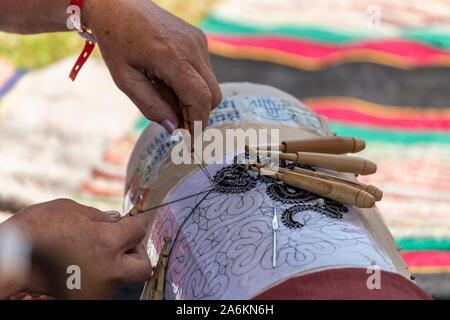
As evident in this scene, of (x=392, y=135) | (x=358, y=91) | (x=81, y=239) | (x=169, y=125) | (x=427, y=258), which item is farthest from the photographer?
(x=358, y=91)

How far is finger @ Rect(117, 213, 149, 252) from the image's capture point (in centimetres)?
77

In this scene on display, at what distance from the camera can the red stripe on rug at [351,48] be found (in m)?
2.41

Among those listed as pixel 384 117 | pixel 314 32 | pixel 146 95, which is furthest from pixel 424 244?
pixel 314 32

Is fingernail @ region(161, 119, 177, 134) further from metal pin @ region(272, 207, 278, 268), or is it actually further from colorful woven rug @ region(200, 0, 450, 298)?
colorful woven rug @ region(200, 0, 450, 298)

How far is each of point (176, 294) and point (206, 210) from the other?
14 cm

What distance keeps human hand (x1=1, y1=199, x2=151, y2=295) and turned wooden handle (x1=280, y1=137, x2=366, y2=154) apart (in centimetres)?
30

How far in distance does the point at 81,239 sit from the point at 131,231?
0.08 meters

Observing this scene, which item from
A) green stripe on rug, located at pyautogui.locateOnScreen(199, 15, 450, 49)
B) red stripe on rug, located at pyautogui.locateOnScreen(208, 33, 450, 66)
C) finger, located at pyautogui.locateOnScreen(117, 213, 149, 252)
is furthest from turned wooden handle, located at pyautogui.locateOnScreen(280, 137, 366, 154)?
green stripe on rug, located at pyautogui.locateOnScreen(199, 15, 450, 49)

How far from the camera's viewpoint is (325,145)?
0.93m

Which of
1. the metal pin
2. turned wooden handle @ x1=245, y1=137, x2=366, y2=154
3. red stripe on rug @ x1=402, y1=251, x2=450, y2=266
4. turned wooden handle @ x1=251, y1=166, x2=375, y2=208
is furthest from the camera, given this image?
red stripe on rug @ x1=402, y1=251, x2=450, y2=266

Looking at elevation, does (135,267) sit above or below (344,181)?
below

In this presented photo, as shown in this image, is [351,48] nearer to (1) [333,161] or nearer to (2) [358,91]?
(2) [358,91]

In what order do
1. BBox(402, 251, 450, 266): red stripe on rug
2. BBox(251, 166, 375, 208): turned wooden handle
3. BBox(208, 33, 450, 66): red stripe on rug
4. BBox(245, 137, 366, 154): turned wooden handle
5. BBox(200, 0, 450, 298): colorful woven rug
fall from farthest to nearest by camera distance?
1. BBox(208, 33, 450, 66): red stripe on rug
2. BBox(200, 0, 450, 298): colorful woven rug
3. BBox(402, 251, 450, 266): red stripe on rug
4. BBox(245, 137, 366, 154): turned wooden handle
5. BBox(251, 166, 375, 208): turned wooden handle

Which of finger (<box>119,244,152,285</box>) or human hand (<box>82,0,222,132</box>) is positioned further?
human hand (<box>82,0,222,132</box>)
